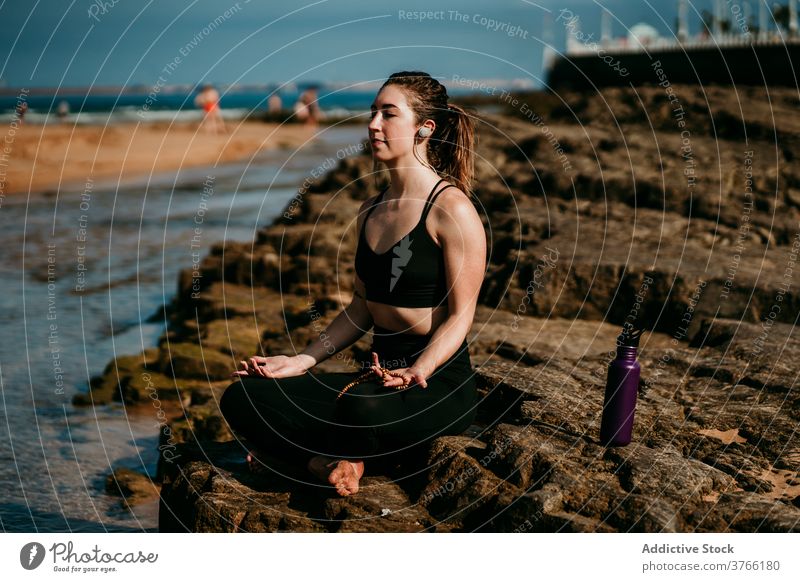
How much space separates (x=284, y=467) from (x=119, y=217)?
54.2 ft

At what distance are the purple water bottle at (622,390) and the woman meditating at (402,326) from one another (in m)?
0.63

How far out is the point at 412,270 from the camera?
439 cm

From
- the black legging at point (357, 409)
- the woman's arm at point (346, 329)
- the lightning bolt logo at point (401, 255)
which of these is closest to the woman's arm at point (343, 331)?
the woman's arm at point (346, 329)

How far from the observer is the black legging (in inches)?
164

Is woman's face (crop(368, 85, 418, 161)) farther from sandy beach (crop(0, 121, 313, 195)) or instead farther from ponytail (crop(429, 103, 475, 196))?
sandy beach (crop(0, 121, 313, 195))

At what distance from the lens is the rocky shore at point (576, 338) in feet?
13.4

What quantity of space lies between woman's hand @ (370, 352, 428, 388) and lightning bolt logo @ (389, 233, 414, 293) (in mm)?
439

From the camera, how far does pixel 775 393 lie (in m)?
5.40

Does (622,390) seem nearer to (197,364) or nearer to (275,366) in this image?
(275,366)

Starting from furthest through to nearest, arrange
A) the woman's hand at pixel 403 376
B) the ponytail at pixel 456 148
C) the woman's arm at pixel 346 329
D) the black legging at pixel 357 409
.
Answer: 1. the woman's arm at pixel 346 329
2. the ponytail at pixel 456 148
3. the black legging at pixel 357 409
4. the woman's hand at pixel 403 376

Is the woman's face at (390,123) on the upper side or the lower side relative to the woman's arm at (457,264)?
upper

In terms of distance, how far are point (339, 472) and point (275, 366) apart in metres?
0.70

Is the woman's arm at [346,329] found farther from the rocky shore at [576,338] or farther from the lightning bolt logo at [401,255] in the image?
the rocky shore at [576,338]

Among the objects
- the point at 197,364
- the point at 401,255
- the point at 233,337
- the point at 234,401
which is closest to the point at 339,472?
the point at 234,401
